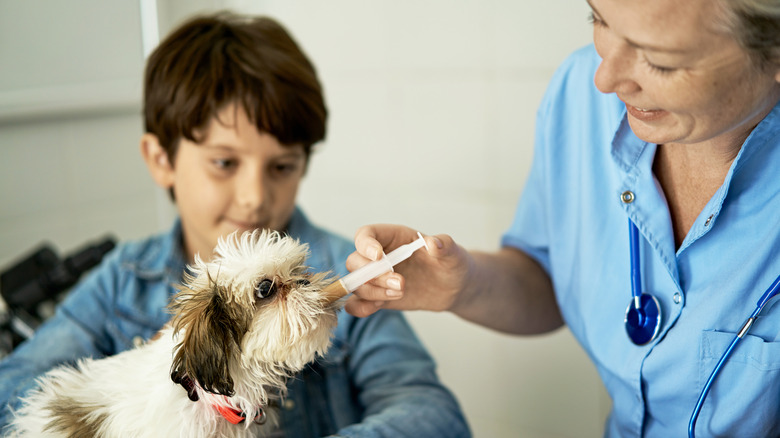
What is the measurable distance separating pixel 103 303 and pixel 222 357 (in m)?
0.78

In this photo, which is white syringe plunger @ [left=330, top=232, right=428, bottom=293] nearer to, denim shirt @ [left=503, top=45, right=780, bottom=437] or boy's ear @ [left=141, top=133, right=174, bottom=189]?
denim shirt @ [left=503, top=45, right=780, bottom=437]

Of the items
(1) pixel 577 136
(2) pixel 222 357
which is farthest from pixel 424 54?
(2) pixel 222 357

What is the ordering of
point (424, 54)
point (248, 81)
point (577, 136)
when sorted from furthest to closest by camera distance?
point (424, 54) < point (248, 81) < point (577, 136)

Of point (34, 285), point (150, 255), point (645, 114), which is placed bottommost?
point (34, 285)

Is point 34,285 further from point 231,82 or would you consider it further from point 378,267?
point 378,267

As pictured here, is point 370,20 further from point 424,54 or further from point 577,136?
point 577,136

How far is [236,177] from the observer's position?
52.1 inches

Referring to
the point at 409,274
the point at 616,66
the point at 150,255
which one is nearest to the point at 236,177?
the point at 150,255

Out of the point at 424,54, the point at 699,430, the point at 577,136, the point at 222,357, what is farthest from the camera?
the point at 424,54

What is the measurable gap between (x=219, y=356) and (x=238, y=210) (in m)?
0.61

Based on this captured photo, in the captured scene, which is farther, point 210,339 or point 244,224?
point 244,224

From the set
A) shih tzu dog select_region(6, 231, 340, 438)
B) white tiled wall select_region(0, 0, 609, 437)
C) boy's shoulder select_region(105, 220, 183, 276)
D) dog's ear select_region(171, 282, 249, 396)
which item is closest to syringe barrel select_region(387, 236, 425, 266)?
shih tzu dog select_region(6, 231, 340, 438)

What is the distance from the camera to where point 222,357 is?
29.6 inches

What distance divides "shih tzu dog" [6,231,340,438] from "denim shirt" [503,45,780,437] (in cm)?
51
